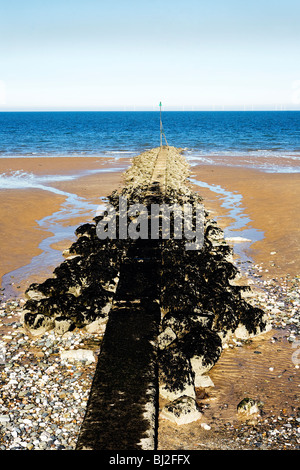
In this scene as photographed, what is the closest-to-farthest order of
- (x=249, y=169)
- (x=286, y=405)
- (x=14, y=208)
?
1. (x=286, y=405)
2. (x=14, y=208)
3. (x=249, y=169)

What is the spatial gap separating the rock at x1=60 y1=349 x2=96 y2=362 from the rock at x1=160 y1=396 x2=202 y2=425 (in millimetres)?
1910

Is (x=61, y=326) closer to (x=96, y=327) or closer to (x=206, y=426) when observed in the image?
(x=96, y=327)

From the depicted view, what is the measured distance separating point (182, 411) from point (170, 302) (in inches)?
127

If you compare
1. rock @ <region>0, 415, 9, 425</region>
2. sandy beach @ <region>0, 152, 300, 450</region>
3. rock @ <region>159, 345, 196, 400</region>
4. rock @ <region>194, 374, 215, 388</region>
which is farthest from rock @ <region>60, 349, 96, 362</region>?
rock @ <region>194, 374, 215, 388</region>

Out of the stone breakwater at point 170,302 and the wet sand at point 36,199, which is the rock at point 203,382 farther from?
the wet sand at point 36,199

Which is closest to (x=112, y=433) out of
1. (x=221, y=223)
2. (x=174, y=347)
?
(x=174, y=347)

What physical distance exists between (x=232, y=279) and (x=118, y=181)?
18.3 metres

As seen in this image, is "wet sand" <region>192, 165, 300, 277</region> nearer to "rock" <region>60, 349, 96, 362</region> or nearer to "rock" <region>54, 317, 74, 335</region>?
"rock" <region>54, 317, 74, 335</region>

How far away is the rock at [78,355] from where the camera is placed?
7.68m

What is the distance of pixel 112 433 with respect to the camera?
5488 millimetres

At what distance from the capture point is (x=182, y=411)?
6.16 metres

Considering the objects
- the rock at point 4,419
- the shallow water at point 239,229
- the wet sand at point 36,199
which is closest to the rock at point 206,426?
the rock at point 4,419

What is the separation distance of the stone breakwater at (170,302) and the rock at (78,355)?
91 cm
